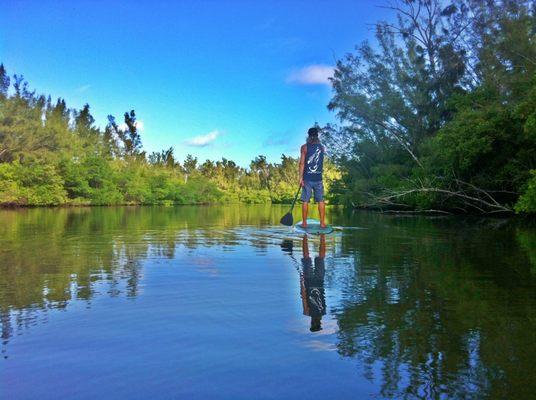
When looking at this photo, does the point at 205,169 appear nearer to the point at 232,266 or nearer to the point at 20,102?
the point at 20,102

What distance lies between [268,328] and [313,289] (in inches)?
61.3

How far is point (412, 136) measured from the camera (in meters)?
33.6

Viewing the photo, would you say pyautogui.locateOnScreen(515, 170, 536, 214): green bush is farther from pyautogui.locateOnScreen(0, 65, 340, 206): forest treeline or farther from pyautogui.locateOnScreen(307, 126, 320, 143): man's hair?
pyautogui.locateOnScreen(0, 65, 340, 206): forest treeline

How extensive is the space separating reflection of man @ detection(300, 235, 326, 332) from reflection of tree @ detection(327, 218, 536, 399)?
0.19 m

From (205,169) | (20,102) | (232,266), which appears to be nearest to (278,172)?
(205,169)

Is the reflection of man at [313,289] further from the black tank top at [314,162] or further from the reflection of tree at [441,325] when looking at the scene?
the black tank top at [314,162]

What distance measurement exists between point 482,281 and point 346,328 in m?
2.65

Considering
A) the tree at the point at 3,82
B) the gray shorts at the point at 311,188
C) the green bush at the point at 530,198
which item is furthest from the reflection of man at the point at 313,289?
the tree at the point at 3,82

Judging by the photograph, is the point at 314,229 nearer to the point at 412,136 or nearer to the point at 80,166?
the point at 412,136

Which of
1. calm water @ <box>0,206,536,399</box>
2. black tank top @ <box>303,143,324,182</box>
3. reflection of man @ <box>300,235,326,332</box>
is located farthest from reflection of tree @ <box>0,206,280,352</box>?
black tank top @ <box>303,143,324,182</box>

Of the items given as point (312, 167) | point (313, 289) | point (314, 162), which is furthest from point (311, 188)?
point (313, 289)

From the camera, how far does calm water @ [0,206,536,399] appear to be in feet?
8.10

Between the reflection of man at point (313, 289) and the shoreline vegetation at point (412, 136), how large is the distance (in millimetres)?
11957

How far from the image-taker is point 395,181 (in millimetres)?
32469
